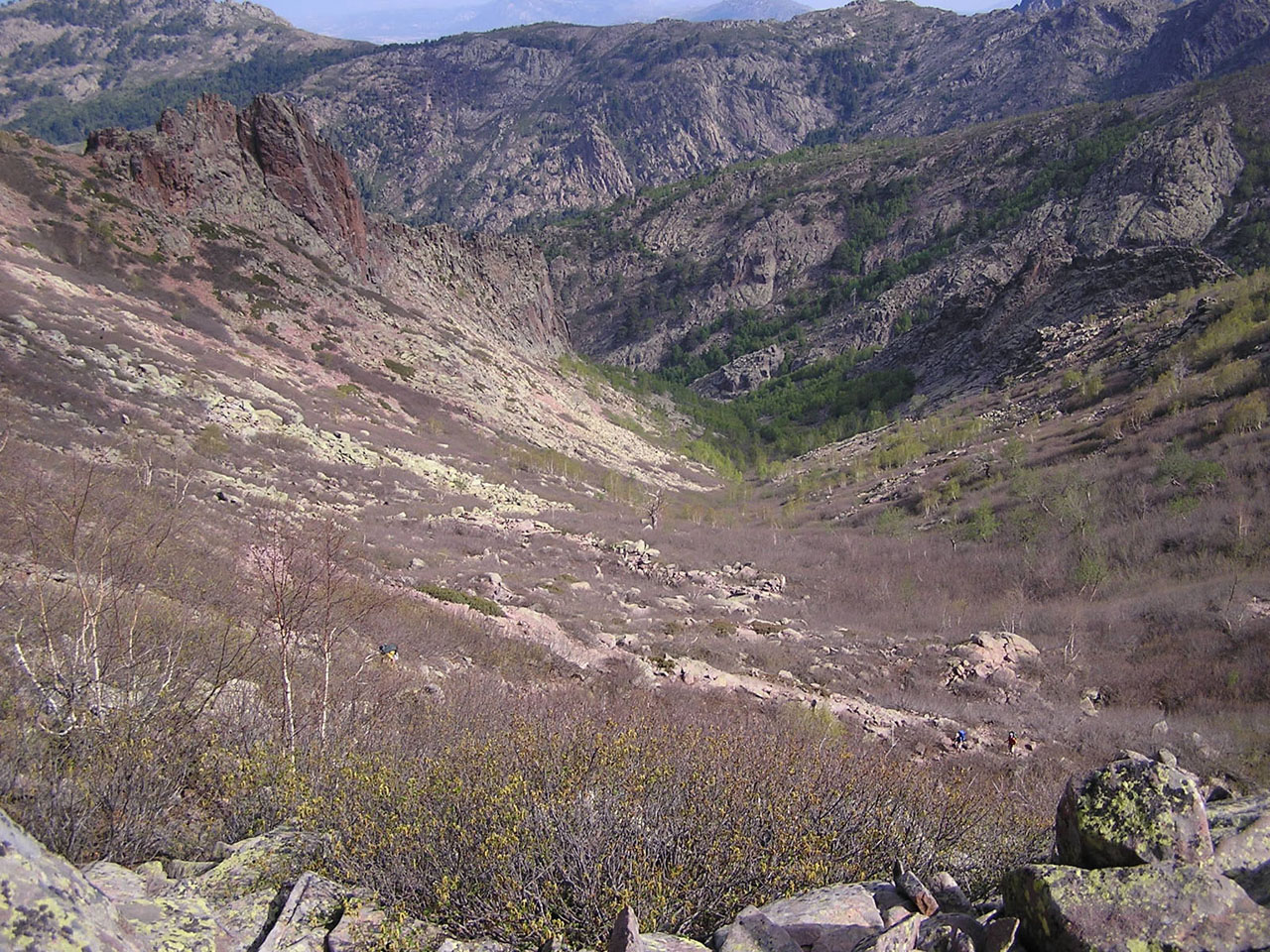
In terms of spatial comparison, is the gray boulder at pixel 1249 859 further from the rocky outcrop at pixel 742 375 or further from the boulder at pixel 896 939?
the rocky outcrop at pixel 742 375

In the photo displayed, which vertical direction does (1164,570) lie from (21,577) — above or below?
below

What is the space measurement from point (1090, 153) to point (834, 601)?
109 meters

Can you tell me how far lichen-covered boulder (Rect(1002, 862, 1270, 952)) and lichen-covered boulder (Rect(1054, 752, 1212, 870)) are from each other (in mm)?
202

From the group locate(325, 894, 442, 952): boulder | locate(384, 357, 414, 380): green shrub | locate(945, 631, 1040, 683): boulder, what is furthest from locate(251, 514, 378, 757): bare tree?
locate(384, 357, 414, 380): green shrub

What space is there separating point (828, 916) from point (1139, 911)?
1.34 metres

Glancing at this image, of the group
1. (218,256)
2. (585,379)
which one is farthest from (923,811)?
(585,379)

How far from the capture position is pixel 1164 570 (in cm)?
2141

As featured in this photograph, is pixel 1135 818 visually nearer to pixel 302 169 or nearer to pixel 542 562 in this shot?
pixel 542 562

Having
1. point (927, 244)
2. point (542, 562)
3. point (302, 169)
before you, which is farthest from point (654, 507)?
point (927, 244)

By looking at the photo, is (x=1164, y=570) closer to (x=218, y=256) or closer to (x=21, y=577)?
(x=21, y=577)

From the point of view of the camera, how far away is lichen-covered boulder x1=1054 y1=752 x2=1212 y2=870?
9.75 feet

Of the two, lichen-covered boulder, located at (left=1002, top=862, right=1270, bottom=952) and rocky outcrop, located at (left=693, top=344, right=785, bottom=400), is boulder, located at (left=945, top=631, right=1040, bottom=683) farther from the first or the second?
rocky outcrop, located at (left=693, top=344, right=785, bottom=400)

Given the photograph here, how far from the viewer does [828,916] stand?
3422mm

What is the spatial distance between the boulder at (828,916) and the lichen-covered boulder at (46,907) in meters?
2.74
